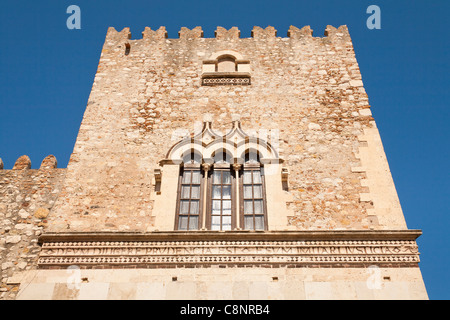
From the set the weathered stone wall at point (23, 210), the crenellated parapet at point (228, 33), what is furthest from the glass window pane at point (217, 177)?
the crenellated parapet at point (228, 33)

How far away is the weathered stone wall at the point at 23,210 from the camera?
8117mm

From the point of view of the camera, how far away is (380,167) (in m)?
9.10

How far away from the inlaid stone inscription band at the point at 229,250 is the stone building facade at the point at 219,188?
0.07 ft

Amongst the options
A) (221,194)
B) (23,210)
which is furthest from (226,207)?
(23,210)

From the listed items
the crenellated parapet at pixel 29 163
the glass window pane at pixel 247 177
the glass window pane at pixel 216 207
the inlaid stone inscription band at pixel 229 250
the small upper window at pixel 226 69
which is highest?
the small upper window at pixel 226 69

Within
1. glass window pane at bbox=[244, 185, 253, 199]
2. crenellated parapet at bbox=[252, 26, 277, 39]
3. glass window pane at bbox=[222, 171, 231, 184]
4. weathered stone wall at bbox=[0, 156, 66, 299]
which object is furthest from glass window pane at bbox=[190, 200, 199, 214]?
crenellated parapet at bbox=[252, 26, 277, 39]

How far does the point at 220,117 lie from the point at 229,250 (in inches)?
130

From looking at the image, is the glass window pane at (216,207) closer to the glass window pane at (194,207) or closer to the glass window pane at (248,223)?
the glass window pane at (194,207)

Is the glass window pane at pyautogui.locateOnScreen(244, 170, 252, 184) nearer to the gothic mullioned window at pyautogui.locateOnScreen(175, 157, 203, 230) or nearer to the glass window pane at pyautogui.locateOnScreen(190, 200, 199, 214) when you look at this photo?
the gothic mullioned window at pyautogui.locateOnScreen(175, 157, 203, 230)

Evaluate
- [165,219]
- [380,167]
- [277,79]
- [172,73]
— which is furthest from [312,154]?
[172,73]

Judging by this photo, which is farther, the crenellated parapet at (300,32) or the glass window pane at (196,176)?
the crenellated parapet at (300,32)

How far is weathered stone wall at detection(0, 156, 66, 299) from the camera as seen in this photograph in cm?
812

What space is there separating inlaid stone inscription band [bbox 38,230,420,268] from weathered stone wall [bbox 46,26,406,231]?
403 mm

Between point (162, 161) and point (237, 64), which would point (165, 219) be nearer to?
point (162, 161)
